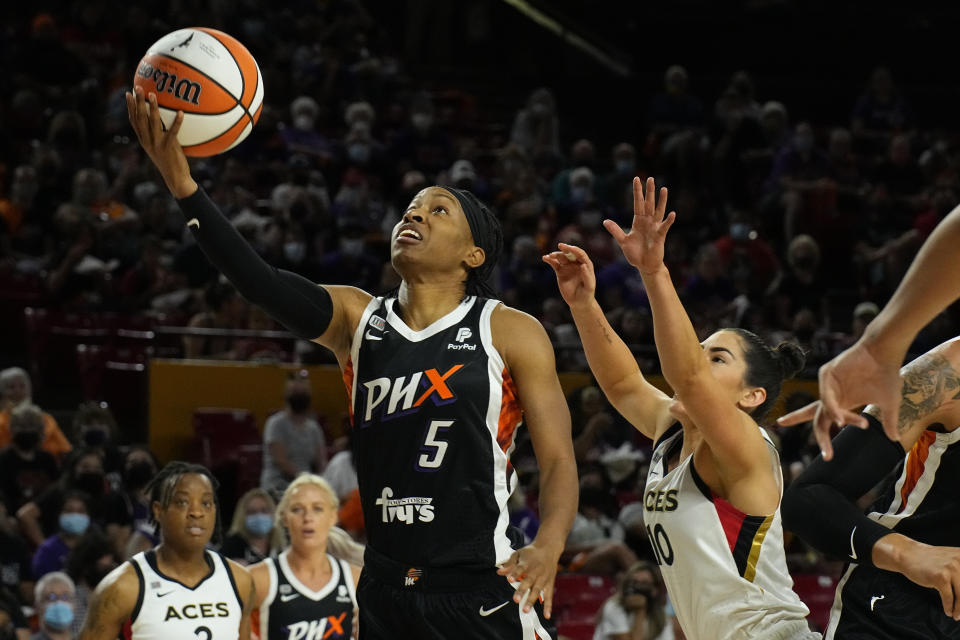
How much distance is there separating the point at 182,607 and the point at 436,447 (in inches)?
89.2

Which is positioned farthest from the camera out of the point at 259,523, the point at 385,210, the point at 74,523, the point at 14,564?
the point at 385,210

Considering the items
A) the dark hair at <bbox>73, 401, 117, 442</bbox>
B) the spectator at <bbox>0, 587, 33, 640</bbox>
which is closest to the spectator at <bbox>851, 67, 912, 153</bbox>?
the dark hair at <bbox>73, 401, 117, 442</bbox>

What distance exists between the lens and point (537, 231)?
498 inches

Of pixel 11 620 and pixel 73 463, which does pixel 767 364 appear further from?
pixel 73 463

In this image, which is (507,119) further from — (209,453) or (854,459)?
(854,459)

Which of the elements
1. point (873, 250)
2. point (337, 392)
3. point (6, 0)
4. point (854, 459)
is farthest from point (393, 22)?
point (854, 459)

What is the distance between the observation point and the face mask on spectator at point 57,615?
7.21 meters

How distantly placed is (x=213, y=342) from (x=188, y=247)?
44.9 inches

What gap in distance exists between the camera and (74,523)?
824 centimetres

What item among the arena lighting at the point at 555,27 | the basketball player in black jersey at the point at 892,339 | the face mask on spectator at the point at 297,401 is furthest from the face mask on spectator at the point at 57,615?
the arena lighting at the point at 555,27

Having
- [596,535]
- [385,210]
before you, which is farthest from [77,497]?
[385,210]

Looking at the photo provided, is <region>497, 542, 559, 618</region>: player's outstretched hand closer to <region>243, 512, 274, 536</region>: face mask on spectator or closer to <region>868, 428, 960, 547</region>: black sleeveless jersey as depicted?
<region>868, 428, 960, 547</region>: black sleeveless jersey

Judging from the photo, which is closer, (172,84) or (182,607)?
(172,84)

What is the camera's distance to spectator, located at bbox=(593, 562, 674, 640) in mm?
7766
